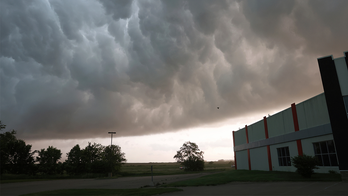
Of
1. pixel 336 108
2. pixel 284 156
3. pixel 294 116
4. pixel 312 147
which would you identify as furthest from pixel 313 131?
pixel 284 156

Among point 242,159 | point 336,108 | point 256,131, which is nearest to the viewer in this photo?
point 336,108

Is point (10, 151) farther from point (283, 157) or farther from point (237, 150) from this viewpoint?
point (283, 157)

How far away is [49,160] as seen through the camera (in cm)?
5850

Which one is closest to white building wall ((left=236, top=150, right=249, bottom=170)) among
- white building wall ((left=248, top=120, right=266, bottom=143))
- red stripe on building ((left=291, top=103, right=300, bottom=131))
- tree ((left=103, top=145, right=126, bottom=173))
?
white building wall ((left=248, top=120, right=266, bottom=143))

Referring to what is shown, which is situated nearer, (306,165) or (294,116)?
(306,165)

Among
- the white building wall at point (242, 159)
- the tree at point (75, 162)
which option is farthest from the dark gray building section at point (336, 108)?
the tree at point (75, 162)

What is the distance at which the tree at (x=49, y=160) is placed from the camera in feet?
188

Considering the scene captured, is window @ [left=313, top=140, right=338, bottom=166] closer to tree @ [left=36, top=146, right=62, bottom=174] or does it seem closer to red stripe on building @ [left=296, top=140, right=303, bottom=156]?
red stripe on building @ [left=296, top=140, right=303, bottom=156]

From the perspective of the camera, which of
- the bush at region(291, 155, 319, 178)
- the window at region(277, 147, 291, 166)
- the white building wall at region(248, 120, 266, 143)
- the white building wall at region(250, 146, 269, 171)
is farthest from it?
the white building wall at region(248, 120, 266, 143)

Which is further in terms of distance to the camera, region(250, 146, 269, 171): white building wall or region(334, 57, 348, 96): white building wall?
region(250, 146, 269, 171): white building wall

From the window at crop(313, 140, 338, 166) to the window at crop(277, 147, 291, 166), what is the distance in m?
5.49

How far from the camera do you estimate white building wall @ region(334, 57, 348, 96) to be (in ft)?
63.3

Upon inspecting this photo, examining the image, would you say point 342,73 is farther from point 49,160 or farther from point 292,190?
point 49,160

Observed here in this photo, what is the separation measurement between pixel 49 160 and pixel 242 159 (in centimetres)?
4984
